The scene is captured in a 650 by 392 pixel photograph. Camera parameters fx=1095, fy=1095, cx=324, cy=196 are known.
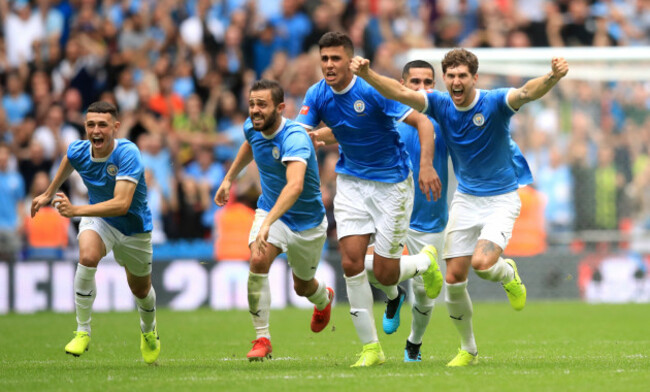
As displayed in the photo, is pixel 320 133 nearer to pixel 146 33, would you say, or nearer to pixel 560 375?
pixel 560 375

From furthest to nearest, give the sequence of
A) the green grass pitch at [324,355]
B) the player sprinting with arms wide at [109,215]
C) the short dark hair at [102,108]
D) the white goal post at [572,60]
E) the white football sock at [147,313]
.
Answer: the white goal post at [572,60] < the white football sock at [147,313] < the short dark hair at [102,108] < the player sprinting with arms wide at [109,215] < the green grass pitch at [324,355]

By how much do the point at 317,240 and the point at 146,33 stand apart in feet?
38.7

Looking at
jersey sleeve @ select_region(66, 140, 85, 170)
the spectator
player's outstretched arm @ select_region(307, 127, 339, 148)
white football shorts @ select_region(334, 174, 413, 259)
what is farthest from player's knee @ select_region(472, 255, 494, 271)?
the spectator

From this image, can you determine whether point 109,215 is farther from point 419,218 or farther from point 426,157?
point 419,218

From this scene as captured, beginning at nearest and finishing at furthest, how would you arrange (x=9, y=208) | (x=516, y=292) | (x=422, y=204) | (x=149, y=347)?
(x=516, y=292)
(x=149, y=347)
(x=422, y=204)
(x=9, y=208)

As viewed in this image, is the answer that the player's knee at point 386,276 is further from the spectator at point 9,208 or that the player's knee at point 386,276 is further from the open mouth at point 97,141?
the spectator at point 9,208

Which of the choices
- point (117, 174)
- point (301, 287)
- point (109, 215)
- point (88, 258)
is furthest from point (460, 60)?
point (88, 258)

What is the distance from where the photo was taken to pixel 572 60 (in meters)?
18.2

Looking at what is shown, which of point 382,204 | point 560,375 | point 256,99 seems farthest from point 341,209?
point 560,375

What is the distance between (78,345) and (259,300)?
1.58 m

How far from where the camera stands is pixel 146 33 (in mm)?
20641

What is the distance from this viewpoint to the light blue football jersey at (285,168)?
912 cm

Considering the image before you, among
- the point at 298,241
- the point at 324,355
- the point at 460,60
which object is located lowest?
the point at 324,355

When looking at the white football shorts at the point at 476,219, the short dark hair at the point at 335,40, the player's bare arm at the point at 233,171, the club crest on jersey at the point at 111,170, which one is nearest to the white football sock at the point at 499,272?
the white football shorts at the point at 476,219
